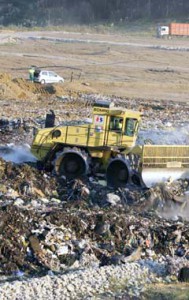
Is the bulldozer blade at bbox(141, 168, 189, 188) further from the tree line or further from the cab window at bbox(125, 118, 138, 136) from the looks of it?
the tree line

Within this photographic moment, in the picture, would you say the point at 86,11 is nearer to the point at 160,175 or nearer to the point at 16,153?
the point at 16,153

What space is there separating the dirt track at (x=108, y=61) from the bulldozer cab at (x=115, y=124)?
17.1 meters

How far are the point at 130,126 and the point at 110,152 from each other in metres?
0.87

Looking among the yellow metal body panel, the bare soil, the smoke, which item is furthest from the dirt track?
the yellow metal body panel

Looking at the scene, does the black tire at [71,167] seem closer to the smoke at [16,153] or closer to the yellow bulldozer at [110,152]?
the yellow bulldozer at [110,152]

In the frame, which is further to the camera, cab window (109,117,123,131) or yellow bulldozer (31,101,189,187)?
cab window (109,117,123,131)

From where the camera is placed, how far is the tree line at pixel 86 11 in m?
89.6

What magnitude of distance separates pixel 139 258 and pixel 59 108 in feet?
59.5

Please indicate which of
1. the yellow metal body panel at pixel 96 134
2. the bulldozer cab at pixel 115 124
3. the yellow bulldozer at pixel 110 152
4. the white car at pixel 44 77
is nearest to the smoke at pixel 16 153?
the yellow bulldozer at pixel 110 152

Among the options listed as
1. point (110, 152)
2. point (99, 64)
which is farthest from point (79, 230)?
point (99, 64)

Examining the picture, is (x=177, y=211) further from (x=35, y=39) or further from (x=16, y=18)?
(x=16, y=18)

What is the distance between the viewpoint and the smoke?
2072cm

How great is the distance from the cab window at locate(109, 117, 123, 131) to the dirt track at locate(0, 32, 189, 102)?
17.2 m

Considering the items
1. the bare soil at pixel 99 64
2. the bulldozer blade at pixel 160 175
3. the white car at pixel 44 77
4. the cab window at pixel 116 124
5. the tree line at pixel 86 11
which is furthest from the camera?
the tree line at pixel 86 11
